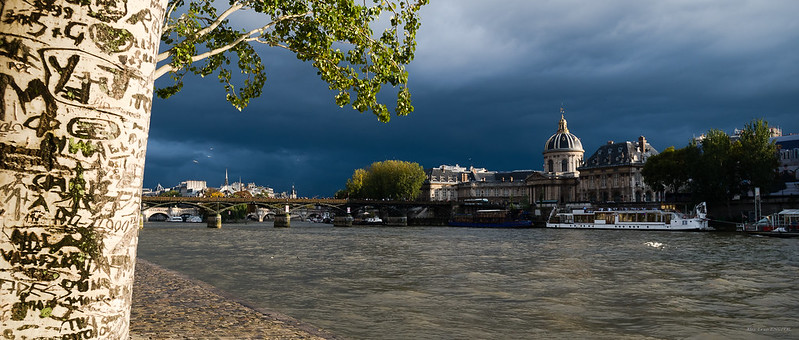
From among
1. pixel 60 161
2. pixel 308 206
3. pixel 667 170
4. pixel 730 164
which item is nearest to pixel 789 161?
pixel 667 170

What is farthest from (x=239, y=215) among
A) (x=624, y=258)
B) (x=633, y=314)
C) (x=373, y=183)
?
(x=633, y=314)

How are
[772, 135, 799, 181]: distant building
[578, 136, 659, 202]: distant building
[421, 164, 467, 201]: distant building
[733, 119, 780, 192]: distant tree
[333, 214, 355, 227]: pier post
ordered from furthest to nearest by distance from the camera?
[421, 164, 467, 201]: distant building
[578, 136, 659, 202]: distant building
[333, 214, 355, 227]: pier post
[772, 135, 799, 181]: distant building
[733, 119, 780, 192]: distant tree

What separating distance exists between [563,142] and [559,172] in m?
8.00

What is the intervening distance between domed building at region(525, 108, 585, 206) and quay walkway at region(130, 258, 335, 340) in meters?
132

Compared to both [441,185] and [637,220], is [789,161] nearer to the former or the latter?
[637,220]

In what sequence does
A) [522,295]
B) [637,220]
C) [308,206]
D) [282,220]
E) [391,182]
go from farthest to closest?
[391,182] < [282,220] < [308,206] < [637,220] < [522,295]

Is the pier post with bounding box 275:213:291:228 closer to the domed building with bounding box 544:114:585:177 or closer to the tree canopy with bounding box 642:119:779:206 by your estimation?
the tree canopy with bounding box 642:119:779:206

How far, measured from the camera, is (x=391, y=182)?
123 meters

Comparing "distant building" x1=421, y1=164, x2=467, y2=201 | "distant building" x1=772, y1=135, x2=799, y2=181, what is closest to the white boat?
"distant building" x1=772, y1=135, x2=799, y2=181

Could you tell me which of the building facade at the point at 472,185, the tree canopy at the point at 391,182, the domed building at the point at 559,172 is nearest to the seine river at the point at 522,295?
the tree canopy at the point at 391,182

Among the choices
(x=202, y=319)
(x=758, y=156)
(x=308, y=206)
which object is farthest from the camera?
(x=308, y=206)

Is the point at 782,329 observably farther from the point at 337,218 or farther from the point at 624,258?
the point at 337,218

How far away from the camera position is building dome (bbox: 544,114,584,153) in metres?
152

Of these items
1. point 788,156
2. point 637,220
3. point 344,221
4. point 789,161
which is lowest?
point 344,221
